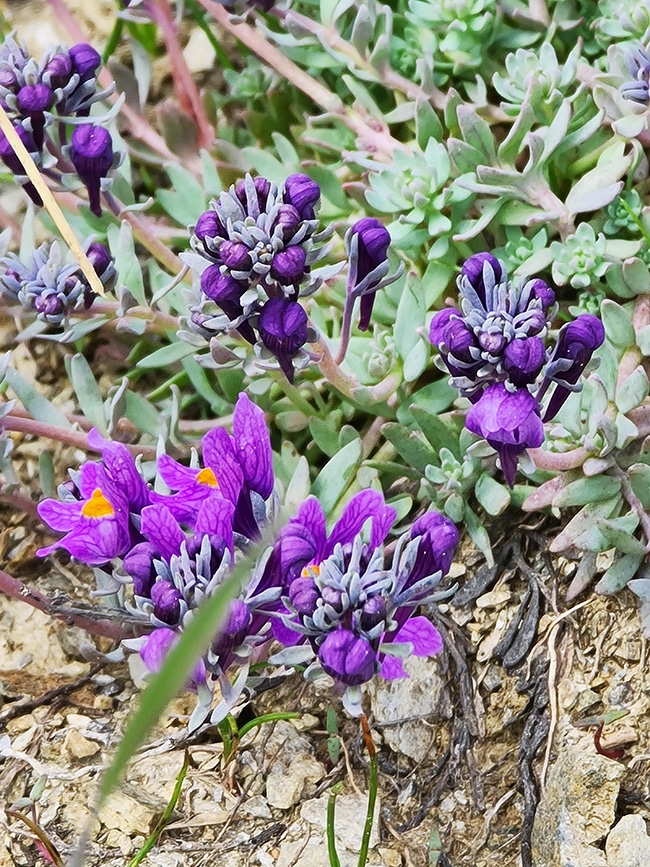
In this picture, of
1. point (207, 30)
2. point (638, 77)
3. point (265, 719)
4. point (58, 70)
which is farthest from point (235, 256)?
point (207, 30)

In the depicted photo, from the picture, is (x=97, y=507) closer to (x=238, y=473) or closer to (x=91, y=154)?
(x=238, y=473)

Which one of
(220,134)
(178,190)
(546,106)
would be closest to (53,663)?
(178,190)

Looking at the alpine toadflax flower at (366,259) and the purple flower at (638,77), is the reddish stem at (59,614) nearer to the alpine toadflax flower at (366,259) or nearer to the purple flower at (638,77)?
the alpine toadflax flower at (366,259)

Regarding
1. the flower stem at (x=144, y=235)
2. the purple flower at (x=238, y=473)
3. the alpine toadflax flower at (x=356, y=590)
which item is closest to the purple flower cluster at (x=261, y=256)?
the purple flower at (x=238, y=473)

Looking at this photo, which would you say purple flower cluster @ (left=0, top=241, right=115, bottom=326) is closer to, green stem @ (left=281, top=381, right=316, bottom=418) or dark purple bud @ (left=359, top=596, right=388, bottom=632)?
green stem @ (left=281, top=381, right=316, bottom=418)

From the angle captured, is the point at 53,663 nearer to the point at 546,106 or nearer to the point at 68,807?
the point at 68,807

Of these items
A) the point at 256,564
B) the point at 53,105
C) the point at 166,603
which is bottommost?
the point at 256,564
